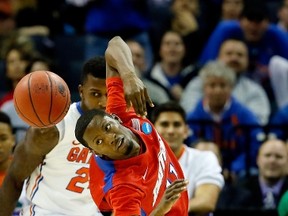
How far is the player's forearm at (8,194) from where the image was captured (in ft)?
21.8

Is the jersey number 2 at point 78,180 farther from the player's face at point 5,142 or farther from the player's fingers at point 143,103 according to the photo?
the player's fingers at point 143,103

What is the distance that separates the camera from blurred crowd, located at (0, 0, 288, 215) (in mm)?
8734

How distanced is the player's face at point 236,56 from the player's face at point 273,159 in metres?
1.59

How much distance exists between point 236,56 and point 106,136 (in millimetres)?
4757

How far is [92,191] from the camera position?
232 inches

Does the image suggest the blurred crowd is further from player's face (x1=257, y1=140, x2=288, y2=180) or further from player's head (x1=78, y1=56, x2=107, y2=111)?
player's head (x1=78, y1=56, x2=107, y2=111)

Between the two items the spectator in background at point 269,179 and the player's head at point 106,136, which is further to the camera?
the spectator in background at point 269,179

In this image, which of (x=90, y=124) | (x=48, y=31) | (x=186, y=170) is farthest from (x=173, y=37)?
(x=90, y=124)

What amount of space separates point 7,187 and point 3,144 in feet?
3.30

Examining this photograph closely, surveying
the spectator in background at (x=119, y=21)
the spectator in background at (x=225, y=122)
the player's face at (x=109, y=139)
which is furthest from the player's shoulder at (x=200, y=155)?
the spectator in background at (x=119, y=21)

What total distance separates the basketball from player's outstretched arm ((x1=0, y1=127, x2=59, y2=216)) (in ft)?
0.85

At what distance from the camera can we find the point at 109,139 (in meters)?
5.57

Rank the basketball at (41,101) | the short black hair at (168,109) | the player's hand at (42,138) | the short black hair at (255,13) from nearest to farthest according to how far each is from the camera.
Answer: the basketball at (41,101), the player's hand at (42,138), the short black hair at (168,109), the short black hair at (255,13)

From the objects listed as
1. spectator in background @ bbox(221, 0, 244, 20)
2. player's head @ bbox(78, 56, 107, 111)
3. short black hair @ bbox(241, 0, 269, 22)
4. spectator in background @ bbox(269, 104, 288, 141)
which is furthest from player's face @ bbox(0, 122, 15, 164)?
spectator in background @ bbox(221, 0, 244, 20)
